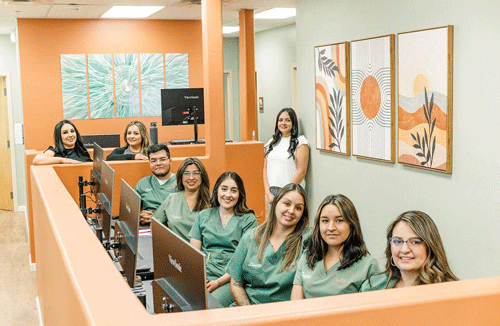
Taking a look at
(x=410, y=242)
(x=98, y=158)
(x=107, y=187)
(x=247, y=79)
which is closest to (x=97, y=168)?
(x=98, y=158)

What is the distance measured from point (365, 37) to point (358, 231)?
278 centimetres

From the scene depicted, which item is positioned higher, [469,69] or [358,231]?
[469,69]

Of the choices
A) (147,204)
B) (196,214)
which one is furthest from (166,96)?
(196,214)

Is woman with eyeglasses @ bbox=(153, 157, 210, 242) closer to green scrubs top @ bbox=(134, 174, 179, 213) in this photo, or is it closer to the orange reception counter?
green scrubs top @ bbox=(134, 174, 179, 213)

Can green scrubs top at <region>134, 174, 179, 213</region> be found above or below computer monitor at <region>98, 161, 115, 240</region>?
below

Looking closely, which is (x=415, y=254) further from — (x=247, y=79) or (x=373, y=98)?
(x=247, y=79)

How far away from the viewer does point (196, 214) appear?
4539mm

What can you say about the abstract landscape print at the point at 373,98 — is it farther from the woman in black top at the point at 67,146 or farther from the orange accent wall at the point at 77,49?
the orange accent wall at the point at 77,49

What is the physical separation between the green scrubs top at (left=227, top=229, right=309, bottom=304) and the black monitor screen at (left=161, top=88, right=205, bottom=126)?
437 cm

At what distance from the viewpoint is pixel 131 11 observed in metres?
8.22

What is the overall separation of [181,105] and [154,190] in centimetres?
245

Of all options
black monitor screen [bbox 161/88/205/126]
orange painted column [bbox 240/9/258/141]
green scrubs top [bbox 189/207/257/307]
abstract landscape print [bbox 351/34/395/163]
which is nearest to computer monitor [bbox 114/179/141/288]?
green scrubs top [bbox 189/207/257/307]

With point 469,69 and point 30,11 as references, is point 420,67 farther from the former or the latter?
point 30,11

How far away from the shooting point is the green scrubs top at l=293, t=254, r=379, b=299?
Result: 2818 mm
